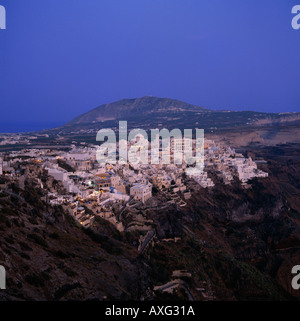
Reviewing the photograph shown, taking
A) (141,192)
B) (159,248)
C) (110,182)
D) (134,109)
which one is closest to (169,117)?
(134,109)

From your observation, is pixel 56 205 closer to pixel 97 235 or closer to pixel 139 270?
pixel 97 235

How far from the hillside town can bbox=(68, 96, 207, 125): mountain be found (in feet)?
324

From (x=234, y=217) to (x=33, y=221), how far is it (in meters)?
22.6

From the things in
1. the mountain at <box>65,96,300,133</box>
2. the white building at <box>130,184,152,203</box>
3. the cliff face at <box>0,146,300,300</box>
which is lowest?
the cliff face at <box>0,146,300,300</box>

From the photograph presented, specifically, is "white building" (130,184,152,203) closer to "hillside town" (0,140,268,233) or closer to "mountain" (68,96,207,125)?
"hillside town" (0,140,268,233)

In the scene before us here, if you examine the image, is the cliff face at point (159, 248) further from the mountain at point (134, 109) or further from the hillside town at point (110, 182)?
the mountain at point (134, 109)

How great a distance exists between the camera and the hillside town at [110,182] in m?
19.9

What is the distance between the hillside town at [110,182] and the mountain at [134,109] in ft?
324

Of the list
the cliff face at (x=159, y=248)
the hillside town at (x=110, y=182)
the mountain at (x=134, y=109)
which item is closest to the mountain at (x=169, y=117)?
the mountain at (x=134, y=109)

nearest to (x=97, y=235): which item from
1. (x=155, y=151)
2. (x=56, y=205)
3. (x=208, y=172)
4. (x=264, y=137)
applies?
(x=56, y=205)

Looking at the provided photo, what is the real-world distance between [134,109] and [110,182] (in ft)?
395

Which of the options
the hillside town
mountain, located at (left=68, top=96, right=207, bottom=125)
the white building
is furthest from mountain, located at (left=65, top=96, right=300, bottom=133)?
the white building

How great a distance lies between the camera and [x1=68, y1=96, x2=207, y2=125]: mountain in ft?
454
